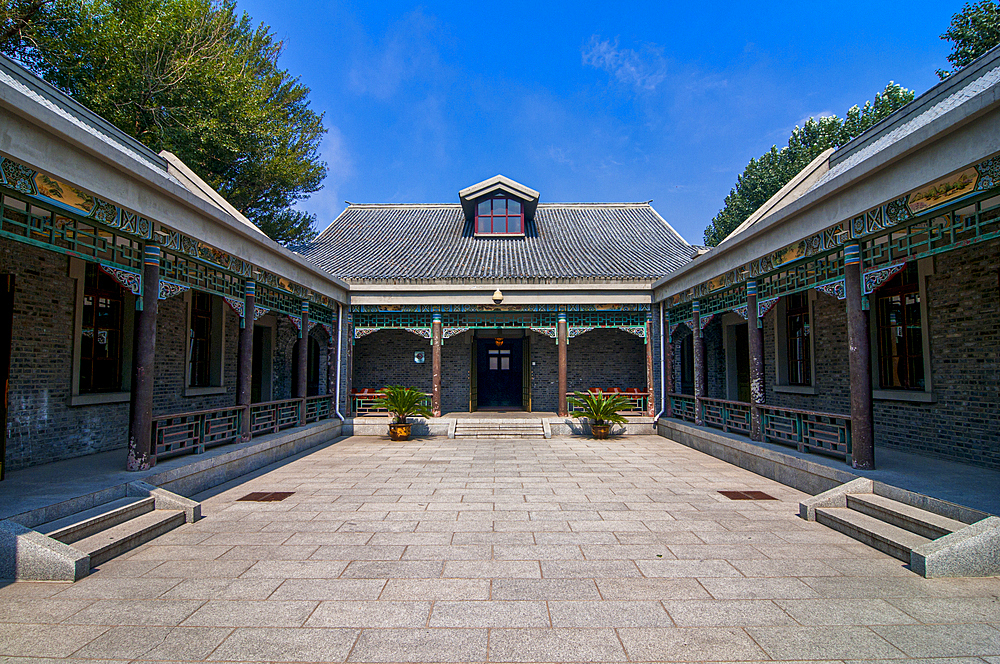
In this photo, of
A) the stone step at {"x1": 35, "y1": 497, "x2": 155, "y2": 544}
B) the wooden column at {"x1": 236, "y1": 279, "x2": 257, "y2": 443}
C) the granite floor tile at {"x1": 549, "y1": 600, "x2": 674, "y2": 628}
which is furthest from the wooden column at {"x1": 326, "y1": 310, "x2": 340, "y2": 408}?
the granite floor tile at {"x1": 549, "y1": 600, "x2": 674, "y2": 628}

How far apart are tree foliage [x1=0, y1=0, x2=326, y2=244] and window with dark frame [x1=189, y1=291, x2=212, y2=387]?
8.27 metres

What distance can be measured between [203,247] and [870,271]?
27.8ft

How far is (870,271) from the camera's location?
5922 mm

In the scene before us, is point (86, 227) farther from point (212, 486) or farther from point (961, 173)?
point (961, 173)

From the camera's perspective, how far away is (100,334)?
802cm

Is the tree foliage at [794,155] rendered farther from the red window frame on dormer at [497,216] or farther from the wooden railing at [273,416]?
the wooden railing at [273,416]

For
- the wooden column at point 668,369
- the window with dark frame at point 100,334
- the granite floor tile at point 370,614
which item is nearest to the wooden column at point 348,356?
the window with dark frame at point 100,334

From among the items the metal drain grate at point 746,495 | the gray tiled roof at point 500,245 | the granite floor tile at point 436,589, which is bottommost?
the metal drain grate at point 746,495

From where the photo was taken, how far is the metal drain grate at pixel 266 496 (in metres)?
6.31

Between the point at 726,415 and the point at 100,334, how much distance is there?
10623 mm

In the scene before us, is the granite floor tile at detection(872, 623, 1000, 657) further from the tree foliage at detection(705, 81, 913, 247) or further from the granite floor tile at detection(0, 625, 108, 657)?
the tree foliage at detection(705, 81, 913, 247)

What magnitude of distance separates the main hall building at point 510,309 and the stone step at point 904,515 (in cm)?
86

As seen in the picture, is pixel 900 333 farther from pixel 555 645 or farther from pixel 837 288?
pixel 555 645

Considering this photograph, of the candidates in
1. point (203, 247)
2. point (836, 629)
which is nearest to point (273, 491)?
point (203, 247)
